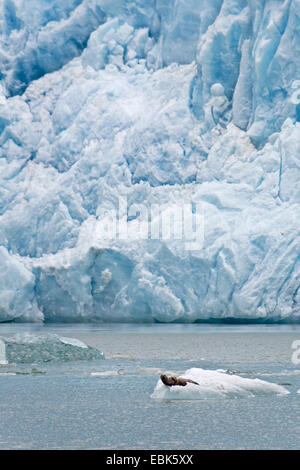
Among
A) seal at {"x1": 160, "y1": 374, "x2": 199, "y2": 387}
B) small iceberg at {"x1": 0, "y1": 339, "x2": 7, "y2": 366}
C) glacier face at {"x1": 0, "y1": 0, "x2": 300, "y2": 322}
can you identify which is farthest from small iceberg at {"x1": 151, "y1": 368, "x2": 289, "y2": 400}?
glacier face at {"x1": 0, "y1": 0, "x2": 300, "y2": 322}

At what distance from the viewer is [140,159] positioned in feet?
79.5

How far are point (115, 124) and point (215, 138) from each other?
3.40 metres

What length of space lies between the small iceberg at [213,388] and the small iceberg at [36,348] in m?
4.71

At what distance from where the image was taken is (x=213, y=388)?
920 centimetres

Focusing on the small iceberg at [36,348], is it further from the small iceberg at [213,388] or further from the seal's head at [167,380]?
the seal's head at [167,380]

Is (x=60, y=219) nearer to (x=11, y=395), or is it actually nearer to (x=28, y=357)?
(x=28, y=357)

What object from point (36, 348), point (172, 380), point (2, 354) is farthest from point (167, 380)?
point (2, 354)

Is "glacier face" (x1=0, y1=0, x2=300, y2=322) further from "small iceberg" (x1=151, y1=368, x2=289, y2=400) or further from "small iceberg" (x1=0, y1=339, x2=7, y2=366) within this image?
"small iceberg" (x1=151, y1=368, x2=289, y2=400)

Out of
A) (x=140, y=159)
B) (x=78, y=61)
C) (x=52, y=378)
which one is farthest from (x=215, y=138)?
(x=52, y=378)

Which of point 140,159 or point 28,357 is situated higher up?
point 140,159

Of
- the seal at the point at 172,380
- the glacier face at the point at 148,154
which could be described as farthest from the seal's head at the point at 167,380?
the glacier face at the point at 148,154

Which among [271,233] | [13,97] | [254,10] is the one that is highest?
[254,10]

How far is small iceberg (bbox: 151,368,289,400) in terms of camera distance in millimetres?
9141

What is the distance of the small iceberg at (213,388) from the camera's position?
9.14 m
